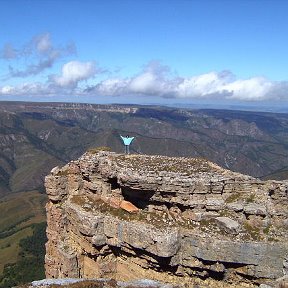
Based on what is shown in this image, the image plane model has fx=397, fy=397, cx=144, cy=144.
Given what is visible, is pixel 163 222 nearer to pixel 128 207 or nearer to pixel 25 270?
pixel 128 207

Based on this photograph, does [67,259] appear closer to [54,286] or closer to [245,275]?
[54,286]

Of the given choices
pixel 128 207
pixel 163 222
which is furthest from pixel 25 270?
pixel 163 222

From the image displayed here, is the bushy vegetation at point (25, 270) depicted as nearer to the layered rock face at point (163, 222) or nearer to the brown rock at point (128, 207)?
the layered rock face at point (163, 222)

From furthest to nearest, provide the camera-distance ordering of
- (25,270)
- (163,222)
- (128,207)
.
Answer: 1. (25,270)
2. (128,207)
3. (163,222)


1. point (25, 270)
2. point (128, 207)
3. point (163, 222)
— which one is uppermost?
point (128, 207)

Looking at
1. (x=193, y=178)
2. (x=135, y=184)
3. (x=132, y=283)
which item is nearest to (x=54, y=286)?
(x=132, y=283)

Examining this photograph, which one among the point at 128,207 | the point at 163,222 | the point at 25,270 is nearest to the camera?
the point at 163,222

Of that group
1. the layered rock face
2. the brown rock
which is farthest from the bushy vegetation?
the brown rock

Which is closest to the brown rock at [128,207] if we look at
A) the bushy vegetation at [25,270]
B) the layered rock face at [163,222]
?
the layered rock face at [163,222]

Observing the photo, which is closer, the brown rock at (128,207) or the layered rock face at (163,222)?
the layered rock face at (163,222)

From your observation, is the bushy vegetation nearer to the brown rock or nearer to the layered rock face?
the layered rock face
